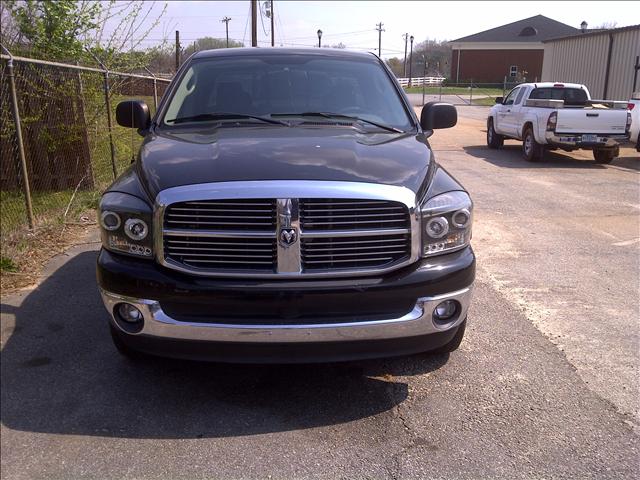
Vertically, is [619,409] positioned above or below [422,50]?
below

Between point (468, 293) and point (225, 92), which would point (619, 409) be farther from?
point (225, 92)

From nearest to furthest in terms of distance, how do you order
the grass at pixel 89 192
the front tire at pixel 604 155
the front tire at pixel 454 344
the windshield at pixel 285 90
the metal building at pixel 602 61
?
1. the front tire at pixel 454 344
2. the windshield at pixel 285 90
3. the grass at pixel 89 192
4. the front tire at pixel 604 155
5. the metal building at pixel 602 61

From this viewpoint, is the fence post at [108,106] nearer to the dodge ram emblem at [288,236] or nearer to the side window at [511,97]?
the dodge ram emblem at [288,236]

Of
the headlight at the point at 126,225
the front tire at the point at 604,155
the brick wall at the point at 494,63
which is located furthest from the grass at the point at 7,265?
the brick wall at the point at 494,63

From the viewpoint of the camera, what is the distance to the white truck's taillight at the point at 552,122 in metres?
12.8

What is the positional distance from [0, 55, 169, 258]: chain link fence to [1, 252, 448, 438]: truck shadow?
2886 mm

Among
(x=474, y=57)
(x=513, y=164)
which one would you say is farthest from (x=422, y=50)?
(x=513, y=164)

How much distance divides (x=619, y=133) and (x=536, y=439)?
1147 cm

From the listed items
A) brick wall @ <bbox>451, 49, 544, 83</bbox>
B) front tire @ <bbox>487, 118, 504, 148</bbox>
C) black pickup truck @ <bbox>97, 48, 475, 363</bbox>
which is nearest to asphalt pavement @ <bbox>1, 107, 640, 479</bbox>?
black pickup truck @ <bbox>97, 48, 475, 363</bbox>

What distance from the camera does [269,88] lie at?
4582 millimetres

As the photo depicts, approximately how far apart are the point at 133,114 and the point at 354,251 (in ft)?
8.04

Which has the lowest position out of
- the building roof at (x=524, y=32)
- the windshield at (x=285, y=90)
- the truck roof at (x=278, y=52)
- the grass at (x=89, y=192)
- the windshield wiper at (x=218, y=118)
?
the grass at (x=89, y=192)

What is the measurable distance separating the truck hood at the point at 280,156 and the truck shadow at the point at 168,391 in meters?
1.17

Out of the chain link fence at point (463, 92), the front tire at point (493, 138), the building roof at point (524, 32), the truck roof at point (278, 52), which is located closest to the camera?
the truck roof at point (278, 52)
